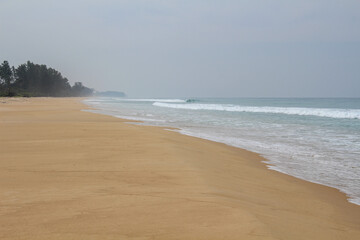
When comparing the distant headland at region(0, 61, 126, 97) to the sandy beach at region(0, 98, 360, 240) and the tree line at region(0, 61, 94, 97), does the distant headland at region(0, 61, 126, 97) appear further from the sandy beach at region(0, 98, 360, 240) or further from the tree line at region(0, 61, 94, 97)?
the sandy beach at region(0, 98, 360, 240)

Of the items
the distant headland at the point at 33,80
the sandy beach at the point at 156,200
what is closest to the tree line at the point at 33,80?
the distant headland at the point at 33,80

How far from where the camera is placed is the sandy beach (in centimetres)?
260

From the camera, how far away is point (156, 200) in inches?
132

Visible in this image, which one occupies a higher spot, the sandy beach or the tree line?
the tree line

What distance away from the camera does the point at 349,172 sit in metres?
5.92

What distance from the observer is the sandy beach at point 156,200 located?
260 cm

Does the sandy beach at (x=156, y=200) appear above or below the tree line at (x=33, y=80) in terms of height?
below

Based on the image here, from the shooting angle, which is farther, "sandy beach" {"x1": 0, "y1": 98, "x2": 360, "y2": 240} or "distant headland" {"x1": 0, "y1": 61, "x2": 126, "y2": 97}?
"distant headland" {"x1": 0, "y1": 61, "x2": 126, "y2": 97}

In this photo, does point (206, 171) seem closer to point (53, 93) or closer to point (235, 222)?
point (235, 222)

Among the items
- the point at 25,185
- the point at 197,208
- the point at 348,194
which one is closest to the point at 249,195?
the point at 197,208

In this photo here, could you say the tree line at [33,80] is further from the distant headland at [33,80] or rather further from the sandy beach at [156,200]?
the sandy beach at [156,200]

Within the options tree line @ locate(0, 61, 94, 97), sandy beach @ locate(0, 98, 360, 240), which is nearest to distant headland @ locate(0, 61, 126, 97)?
tree line @ locate(0, 61, 94, 97)

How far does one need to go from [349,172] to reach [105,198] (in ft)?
15.6

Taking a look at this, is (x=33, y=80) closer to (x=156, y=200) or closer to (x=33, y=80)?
(x=33, y=80)
